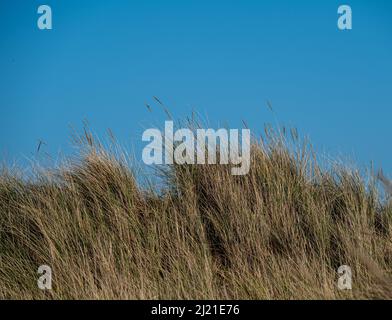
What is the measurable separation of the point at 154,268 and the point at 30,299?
1.17 m

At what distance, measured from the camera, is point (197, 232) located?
20.9 feet

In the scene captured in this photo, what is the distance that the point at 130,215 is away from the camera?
6.61 m

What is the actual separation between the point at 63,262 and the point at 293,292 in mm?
2175

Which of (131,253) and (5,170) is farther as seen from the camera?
(5,170)

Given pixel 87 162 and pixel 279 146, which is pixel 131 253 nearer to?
pixel 87 162

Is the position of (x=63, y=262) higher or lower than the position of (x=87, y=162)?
lower

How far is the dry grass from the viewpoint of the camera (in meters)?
5.80

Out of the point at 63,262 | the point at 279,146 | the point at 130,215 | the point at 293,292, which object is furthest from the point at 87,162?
the point at 293,292

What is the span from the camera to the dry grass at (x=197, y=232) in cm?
580

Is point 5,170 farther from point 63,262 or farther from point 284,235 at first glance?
point 284,235

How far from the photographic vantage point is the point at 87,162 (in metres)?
7.23
